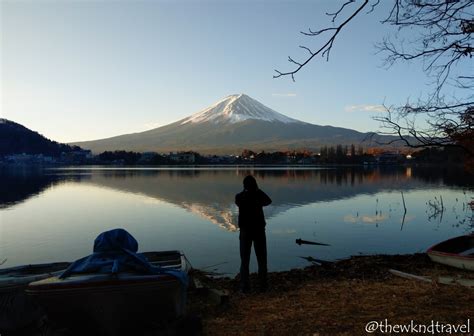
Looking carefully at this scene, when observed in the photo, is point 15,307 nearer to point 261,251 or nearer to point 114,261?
point 114,261

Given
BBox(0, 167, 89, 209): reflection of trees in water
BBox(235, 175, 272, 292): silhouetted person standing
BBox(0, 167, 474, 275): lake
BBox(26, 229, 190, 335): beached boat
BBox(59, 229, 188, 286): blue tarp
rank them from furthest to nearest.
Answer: BBox(0, 167, 89, 209): reflection of trees in water → BBox(0, 167, 474, 275): lake → BBox(235, 175, 272, 292): silhouetted person standing → BBox(59, 229, 188, 286): blue tarp → BBox(26, 229, 190, 335): beached boat

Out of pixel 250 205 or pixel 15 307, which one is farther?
pixel 250 205

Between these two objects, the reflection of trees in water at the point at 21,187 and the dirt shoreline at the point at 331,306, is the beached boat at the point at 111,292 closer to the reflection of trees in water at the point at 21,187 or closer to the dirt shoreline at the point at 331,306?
the dirt shoreline at the point at 331,306

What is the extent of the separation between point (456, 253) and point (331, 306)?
23.6ft

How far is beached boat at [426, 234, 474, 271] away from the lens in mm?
10623

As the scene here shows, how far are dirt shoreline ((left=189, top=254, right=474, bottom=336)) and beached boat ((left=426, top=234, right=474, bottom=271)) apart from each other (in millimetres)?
837

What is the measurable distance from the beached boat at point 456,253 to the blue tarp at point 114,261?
788 centimetres

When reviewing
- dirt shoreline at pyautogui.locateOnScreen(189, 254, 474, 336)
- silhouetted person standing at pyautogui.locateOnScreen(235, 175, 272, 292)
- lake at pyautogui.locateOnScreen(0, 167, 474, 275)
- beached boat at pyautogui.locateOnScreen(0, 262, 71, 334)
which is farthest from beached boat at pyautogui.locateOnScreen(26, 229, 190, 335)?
lake at pyautogui.locateOnScreen(0, 167, 474, 275)

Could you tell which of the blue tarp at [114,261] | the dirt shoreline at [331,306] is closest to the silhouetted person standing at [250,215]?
the dirt shoreline at [331,306]

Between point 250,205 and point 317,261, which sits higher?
point 250,205

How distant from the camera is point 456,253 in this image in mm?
11945

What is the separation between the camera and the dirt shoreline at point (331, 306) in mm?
5320

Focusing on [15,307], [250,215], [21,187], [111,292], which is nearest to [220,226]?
[250,215]

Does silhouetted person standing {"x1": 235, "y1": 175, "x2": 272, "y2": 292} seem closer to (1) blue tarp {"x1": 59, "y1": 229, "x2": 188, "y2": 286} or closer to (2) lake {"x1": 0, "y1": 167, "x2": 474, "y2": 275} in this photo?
(1) blue tarp {"x1": 59, "y1": 229, "x2": 188, "y2": 286}
